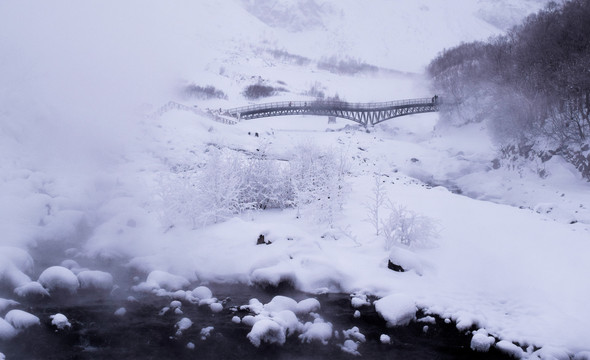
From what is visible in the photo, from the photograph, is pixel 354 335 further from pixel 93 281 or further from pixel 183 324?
pixel 93 281

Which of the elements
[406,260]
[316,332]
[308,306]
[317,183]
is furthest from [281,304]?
[317,183]

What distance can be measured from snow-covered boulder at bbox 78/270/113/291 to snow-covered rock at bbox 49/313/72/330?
1.49m

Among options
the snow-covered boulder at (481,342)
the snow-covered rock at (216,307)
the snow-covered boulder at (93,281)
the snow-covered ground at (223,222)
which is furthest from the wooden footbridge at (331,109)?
the snow-covered boulder at (481,342)

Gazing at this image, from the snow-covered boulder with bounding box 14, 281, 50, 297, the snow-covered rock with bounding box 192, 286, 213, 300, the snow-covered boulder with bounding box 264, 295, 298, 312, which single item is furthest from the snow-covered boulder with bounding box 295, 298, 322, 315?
the snow-covered boulder with bounding box 14, 281, 50, 297

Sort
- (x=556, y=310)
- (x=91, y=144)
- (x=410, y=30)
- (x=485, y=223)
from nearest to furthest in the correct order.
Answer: (x=556, y=310) → (x=485, y=223) → (x=91, y=144) → (x=410, y=30)

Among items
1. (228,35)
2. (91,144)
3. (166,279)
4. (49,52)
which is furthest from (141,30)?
(228,35)

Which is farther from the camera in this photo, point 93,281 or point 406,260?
point 406,260

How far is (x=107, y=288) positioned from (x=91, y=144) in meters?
16.7

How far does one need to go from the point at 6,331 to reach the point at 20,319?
0.97 feet

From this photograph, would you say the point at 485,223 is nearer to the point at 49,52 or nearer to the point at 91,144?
the point at 91,144

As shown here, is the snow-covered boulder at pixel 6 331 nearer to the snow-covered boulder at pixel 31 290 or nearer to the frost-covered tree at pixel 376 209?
the snow-covered boulder at pixel 31 290

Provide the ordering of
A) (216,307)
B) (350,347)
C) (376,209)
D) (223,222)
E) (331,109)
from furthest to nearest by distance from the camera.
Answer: (331,109) → (223,222) → (376,209) → (216,307) → (350,347)

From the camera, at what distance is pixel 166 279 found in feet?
29.8

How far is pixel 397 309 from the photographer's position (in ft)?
25.8
